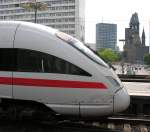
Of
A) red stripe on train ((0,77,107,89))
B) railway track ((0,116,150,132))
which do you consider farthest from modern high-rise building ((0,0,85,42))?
red stripe on train ((0,77,107,89))

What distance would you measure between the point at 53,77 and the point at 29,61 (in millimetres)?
751

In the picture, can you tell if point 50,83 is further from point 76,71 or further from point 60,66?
point 76,71

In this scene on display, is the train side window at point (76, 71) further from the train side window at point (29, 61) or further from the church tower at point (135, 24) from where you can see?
the church tower at point (135, 24)

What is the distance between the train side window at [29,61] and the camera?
9984 mm

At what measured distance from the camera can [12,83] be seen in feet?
32.6

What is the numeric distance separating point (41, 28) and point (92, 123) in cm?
288

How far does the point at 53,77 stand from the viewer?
979 cm

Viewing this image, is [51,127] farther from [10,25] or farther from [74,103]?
[10,25]

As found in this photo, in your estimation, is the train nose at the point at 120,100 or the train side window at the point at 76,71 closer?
the train nose at the point at 120,100

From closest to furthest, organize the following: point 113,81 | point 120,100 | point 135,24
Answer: point 120,100
point 113,81
point 135,24

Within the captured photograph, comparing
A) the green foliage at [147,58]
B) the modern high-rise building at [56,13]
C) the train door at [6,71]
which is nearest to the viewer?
the train door at [6,71]

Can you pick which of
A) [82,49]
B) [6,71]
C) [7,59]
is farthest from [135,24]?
[6,71]

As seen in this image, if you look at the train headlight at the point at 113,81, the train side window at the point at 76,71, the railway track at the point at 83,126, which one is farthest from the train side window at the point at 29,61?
the train headlight at the point at 113,81

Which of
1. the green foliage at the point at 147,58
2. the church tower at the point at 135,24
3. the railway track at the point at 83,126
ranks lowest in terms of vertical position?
the railway track at the point at 83,126
